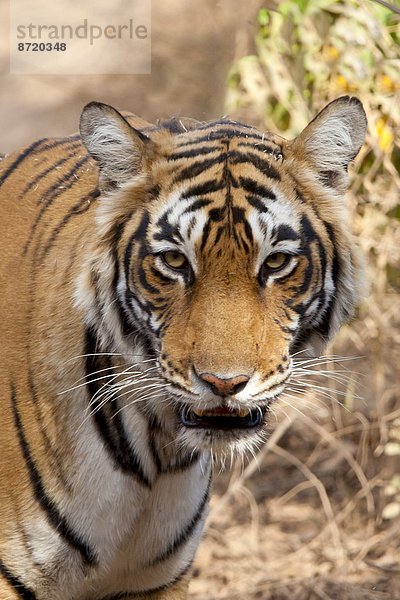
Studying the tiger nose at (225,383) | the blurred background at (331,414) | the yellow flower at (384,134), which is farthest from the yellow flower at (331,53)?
the tiger nose at (225,383)

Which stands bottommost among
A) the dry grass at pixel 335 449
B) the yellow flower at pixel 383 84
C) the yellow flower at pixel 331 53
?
the dry grass at pixel 335 449

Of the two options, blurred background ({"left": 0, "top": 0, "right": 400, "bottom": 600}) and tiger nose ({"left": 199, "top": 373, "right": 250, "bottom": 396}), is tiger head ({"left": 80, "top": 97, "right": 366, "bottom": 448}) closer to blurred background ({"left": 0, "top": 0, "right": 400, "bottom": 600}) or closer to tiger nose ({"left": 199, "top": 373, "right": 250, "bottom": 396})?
tiger nose ({"left": 199, "top": 373, "right": 250, "bottom": 396})

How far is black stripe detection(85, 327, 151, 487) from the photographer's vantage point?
271cm

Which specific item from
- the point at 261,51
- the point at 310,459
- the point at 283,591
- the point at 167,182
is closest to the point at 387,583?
the point at 283,591

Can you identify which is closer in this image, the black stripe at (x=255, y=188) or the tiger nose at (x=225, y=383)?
the tiger nose at (x=225, y=383)

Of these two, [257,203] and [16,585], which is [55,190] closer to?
[257,203]

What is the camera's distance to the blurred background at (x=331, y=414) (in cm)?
498

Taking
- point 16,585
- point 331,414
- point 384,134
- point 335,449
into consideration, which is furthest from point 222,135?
point 335,449

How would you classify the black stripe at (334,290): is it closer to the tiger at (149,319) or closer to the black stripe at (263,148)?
the tiger at (149,319)

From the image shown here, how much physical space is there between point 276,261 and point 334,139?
1.19 ft

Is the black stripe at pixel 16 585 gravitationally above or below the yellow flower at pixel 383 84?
below

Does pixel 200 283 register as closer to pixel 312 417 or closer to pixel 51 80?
pixel 312 417

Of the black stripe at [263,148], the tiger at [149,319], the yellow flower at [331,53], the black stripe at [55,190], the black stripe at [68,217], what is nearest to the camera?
the tiger at [149,319]

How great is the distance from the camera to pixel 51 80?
296 inches
